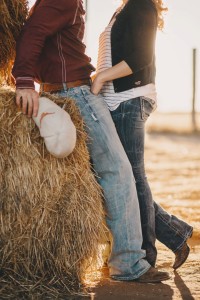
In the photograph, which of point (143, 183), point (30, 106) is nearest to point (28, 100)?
point (30, 106)

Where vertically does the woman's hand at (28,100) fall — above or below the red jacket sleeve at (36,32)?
below

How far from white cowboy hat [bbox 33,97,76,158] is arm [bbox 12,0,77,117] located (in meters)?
0.05

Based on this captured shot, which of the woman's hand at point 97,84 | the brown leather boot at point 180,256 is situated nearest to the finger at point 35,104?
the woman's hand at point 97,84

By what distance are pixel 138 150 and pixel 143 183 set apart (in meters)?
0.19

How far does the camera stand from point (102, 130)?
10.5 ft

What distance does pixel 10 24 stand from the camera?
3.12m

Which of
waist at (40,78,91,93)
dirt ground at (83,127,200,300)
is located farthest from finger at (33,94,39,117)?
dirt ground at (83,127,200,300)

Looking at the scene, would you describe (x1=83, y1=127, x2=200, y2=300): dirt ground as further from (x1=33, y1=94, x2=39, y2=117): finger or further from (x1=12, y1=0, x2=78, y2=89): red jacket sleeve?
(x1=12, y1=0, x2=78, y2=89): red jacket sleeve

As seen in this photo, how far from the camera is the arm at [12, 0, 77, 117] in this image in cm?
297

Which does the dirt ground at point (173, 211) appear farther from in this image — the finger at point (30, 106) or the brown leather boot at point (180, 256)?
the finger at point (30, 106)

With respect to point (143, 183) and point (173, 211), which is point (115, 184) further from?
point (173, 211)

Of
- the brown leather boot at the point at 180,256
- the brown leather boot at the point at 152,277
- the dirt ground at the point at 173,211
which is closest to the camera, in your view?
the dirt ground at the point at 173,211

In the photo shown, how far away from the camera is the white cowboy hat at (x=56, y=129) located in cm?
293

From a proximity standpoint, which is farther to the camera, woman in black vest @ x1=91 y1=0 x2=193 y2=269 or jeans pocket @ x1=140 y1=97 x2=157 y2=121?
jeans pocket @ x1=140 y1=97 x2=157 y2=121
